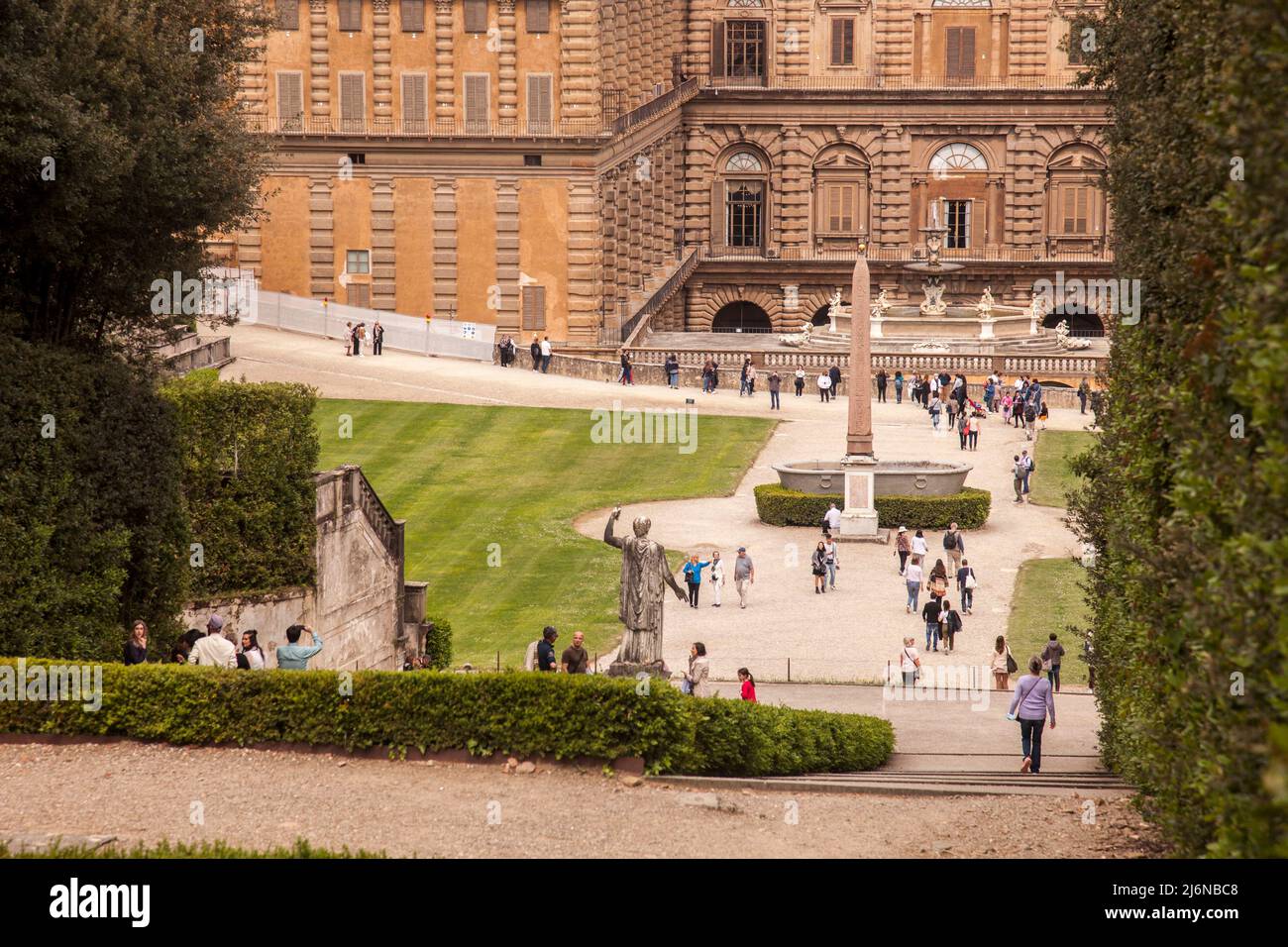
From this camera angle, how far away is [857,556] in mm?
44125

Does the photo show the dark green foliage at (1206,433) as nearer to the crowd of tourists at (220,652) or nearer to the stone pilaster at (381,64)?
the crowd of tourists at (220,652)

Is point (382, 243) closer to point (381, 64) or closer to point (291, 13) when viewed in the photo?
point (381, 64)

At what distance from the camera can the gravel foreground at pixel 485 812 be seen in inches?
683

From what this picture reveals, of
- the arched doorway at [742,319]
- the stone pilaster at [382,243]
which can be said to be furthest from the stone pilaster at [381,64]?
the arched doorway at [742,319]

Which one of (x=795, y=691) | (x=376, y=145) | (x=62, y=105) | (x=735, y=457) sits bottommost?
(x=795, y=691)

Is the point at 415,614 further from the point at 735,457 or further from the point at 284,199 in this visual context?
the point at 284,199

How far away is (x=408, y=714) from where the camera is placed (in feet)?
67.6

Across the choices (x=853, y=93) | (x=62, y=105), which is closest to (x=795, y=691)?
(x=62, y=105)

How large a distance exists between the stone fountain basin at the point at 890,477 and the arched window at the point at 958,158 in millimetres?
40793

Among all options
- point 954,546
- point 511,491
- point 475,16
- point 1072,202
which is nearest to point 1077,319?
point 1072,202

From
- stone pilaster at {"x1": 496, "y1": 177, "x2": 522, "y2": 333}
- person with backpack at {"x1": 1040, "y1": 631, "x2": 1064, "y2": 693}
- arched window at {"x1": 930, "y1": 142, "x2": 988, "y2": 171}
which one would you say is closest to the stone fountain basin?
person with backpack at {"x1": 1040, "y1": 631, "x2": 1064, "y2": 693}

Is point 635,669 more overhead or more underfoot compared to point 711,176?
more underfoot

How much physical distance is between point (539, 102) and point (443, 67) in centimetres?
349

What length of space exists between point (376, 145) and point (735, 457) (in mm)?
21927
